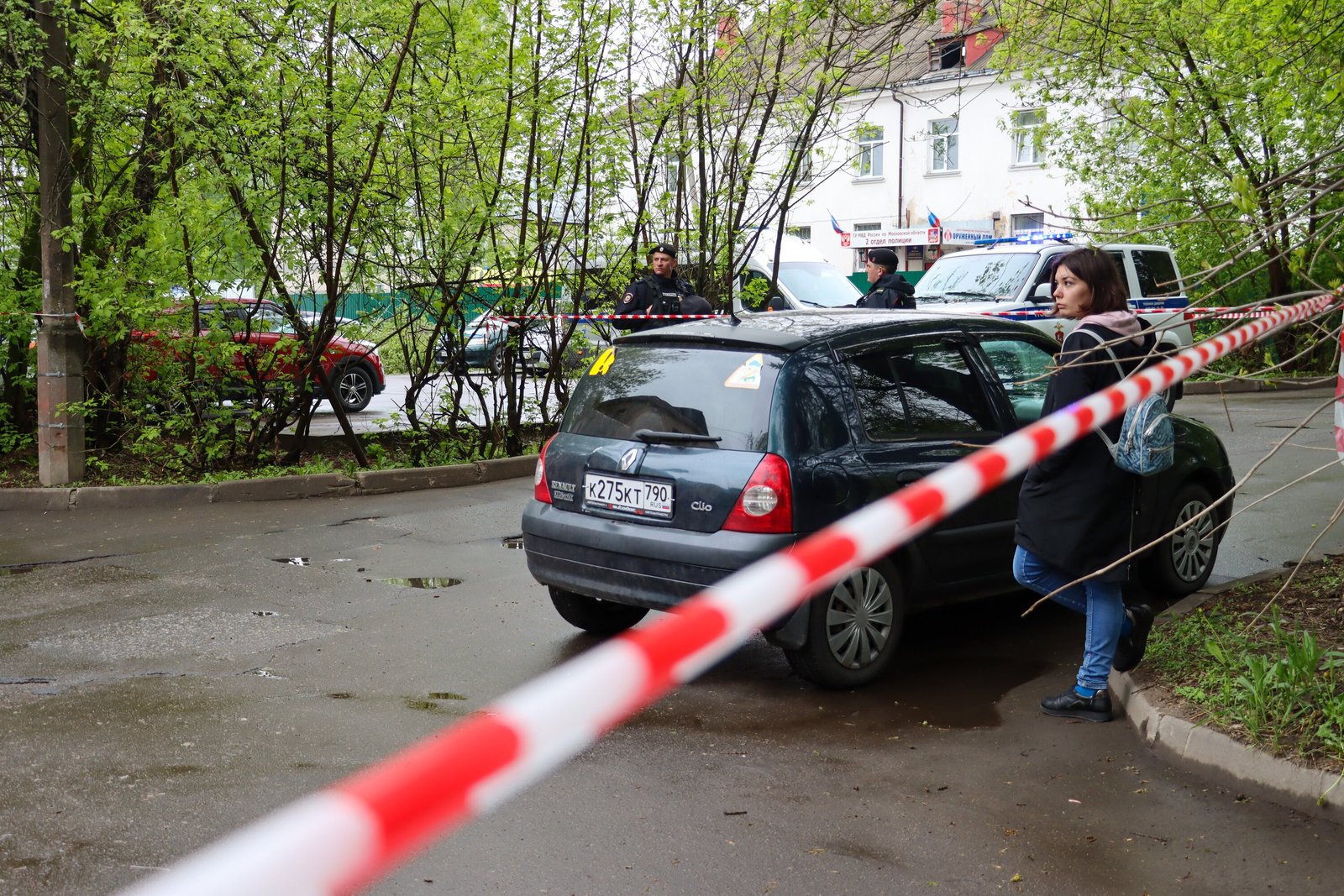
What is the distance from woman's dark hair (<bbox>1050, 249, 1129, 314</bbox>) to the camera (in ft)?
16.8

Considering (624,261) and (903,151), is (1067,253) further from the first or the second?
(903,151)

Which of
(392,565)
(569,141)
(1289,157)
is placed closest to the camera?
(392,565)

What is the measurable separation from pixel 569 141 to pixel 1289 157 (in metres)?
12.7

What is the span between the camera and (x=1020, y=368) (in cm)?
670

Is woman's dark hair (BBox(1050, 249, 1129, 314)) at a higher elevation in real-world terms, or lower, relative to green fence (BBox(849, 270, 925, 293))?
lower

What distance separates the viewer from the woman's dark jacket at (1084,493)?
4969mm

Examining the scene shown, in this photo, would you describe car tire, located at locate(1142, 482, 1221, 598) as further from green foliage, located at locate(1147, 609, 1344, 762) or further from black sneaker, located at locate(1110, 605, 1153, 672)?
black sneaker, located at locate(1110, 605, 1153, 672)

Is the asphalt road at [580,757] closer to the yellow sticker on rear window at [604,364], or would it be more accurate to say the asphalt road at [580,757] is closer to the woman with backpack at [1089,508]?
the woman with backpack at [1089,508]

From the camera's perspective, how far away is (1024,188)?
127ft

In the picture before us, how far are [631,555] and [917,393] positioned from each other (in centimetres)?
159

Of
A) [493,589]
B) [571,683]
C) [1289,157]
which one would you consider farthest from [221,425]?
[1289,157]

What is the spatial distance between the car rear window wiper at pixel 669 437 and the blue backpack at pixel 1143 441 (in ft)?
5.27

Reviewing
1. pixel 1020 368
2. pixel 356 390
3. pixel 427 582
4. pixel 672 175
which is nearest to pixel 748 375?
pixel 1020 368

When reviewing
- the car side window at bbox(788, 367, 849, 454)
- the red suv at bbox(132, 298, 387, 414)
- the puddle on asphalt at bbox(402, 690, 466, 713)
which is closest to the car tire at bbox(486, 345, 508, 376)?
the red suv at bbox(132, 298, 387, 414)
